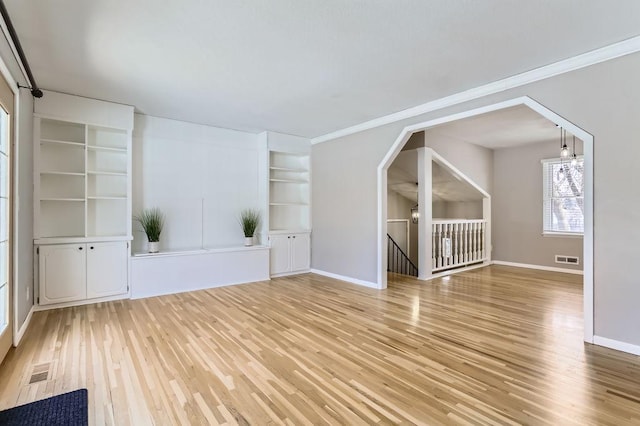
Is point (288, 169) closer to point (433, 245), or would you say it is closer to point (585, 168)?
point (433, 245)

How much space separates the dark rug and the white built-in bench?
99.2 inches

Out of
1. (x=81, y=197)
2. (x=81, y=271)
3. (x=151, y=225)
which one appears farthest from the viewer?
(x=151, y=225)

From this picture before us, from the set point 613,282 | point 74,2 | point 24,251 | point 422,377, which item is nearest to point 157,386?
point 422,377

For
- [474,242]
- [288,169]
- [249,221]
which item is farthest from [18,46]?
[474,242]

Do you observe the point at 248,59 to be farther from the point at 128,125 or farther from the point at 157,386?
the point at 157,386

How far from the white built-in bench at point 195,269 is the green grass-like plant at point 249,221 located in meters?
0.31

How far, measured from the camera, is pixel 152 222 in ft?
15.3

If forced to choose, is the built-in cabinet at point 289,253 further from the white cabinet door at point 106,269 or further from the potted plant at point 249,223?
the white cabinet door at point 106,269

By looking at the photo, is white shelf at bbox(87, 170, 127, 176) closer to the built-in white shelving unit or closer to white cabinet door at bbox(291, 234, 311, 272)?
the built-in white shelving unit

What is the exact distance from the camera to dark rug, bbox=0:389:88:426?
1822 mm

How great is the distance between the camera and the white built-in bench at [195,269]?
4.47 m

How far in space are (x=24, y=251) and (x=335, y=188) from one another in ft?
14.0

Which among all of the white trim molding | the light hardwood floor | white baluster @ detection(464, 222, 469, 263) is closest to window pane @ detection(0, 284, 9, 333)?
the light hardwood floor

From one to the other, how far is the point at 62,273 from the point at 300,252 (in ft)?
11.7
